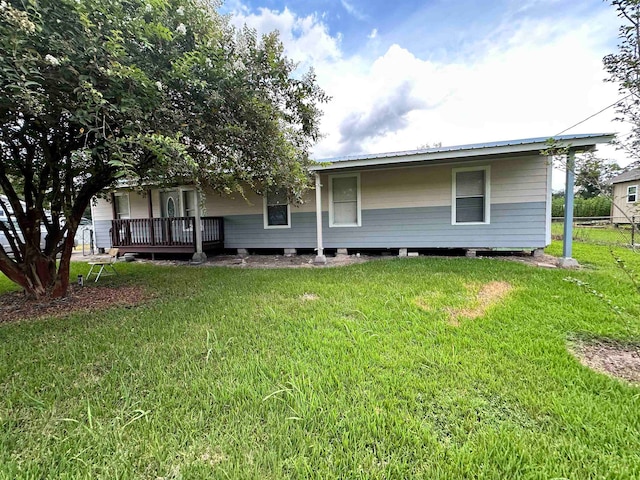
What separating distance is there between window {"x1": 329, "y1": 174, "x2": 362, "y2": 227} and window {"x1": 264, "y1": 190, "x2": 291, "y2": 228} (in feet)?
4.73

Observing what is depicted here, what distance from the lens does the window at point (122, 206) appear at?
11.3 meters

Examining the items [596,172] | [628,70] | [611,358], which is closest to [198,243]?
[596,172]

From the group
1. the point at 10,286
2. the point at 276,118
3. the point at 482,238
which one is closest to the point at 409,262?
the point at 482,238

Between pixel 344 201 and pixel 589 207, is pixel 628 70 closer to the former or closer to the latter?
pixel 344 201

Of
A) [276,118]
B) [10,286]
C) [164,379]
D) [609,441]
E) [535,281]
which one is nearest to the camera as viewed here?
[609,441]

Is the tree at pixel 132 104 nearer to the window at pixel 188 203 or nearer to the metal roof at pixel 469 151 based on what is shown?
the metal roof at pixel 469 151

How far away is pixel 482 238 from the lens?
7633mm

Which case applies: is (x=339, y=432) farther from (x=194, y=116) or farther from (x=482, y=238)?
(x=482, y=238)

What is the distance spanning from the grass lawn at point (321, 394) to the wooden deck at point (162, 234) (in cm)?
523

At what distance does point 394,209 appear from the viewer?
27.2 feet

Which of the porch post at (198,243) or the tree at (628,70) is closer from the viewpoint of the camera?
the tree at (628,70)

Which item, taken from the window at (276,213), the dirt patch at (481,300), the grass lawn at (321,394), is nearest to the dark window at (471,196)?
the dirt patch at (481,300)

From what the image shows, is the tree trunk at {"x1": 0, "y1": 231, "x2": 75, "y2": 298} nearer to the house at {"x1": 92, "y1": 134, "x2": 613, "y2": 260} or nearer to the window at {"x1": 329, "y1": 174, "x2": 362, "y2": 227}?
the house at {"x1": 92, "y1": 134, "x2": 613, "y2": 260}

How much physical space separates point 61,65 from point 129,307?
318cm
